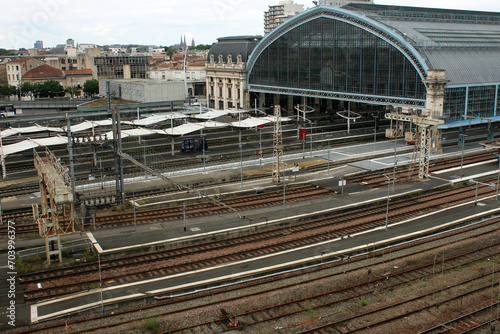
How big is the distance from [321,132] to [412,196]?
129 ft

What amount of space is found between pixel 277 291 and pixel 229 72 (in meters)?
83.3

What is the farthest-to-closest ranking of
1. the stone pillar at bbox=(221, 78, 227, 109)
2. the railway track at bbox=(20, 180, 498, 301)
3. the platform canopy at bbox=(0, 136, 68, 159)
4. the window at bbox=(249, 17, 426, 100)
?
the stone pillar at bbox=(221, 78, 227, 109) → the window at bbox=(249, 17, 426, 100) → the platform canopy at bbox=(0, 136, 68, 159) → the railway track at bbox=(20, 180, 498, 301)

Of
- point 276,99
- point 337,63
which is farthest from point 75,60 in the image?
point 337,63

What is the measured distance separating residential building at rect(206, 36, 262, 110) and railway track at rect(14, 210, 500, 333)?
71744 millimetres

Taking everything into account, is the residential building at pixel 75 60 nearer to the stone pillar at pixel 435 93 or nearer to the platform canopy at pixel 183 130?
the platform canopy at pixel 183 130

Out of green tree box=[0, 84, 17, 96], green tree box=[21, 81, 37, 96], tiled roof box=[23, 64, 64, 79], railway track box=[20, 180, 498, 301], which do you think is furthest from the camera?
tiled roof box=[23, 64, 64, 79]

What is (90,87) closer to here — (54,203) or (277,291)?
(54,203)

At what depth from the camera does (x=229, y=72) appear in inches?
4210

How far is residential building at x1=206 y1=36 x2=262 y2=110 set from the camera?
103625mm

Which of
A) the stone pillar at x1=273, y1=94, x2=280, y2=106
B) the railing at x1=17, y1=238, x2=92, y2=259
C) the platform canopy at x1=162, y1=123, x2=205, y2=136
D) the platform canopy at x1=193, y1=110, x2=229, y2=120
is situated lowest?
the railing at x1=17, y1=238, x2=92, y2=259

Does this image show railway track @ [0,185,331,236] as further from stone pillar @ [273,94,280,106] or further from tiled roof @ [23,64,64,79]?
tiled roof @ [23,64,64,79]

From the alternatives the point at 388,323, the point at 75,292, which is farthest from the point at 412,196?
the point at 75,292

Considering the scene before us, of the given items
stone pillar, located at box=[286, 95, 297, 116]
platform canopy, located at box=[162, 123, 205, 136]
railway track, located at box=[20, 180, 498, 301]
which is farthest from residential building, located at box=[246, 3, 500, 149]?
platform canopy, located at box=[162, 123, 205, 136]

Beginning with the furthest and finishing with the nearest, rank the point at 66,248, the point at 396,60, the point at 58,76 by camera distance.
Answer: the point at 58,76 < the point at 396,60 < the point at 66,248
